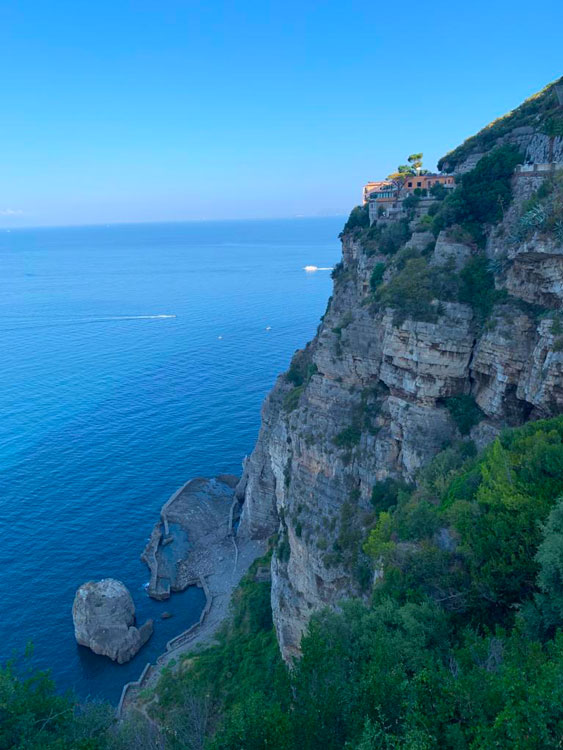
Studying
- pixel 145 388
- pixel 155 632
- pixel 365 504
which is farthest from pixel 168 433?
pixel 365 504

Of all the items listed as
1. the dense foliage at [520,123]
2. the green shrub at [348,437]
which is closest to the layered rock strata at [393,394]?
the green shrub at [348,437]

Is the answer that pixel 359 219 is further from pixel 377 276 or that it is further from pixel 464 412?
pixel 464 412

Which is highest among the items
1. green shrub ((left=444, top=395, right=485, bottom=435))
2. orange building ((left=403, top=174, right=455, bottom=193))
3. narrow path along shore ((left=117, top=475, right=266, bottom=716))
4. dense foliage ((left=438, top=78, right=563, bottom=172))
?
dense foliage ((left=438, top=78, right=563, bottom=172))

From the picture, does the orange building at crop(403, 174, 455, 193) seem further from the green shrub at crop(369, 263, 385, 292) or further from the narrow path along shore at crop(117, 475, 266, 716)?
the narrow path along shore at crop(117, 475, 266, 716)

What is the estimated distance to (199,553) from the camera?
56.9m

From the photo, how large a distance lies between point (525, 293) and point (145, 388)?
73.7m

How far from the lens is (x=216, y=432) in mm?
77312

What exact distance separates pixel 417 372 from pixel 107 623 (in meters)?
34.4

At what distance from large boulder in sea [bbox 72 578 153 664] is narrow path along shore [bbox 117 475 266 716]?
2742mm

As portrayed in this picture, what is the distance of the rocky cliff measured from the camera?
28156 mm

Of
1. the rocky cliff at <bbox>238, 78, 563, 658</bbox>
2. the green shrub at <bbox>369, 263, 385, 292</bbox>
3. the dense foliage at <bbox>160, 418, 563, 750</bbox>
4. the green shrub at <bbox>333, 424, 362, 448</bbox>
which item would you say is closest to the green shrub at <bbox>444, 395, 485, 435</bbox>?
the rocky cliff at <bbox>238, 78, 563, 658</bbox>

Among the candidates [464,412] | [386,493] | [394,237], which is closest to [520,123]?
[394,237]

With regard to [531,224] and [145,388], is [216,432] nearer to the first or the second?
[145,388]

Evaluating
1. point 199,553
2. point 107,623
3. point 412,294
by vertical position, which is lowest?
point 199,553
